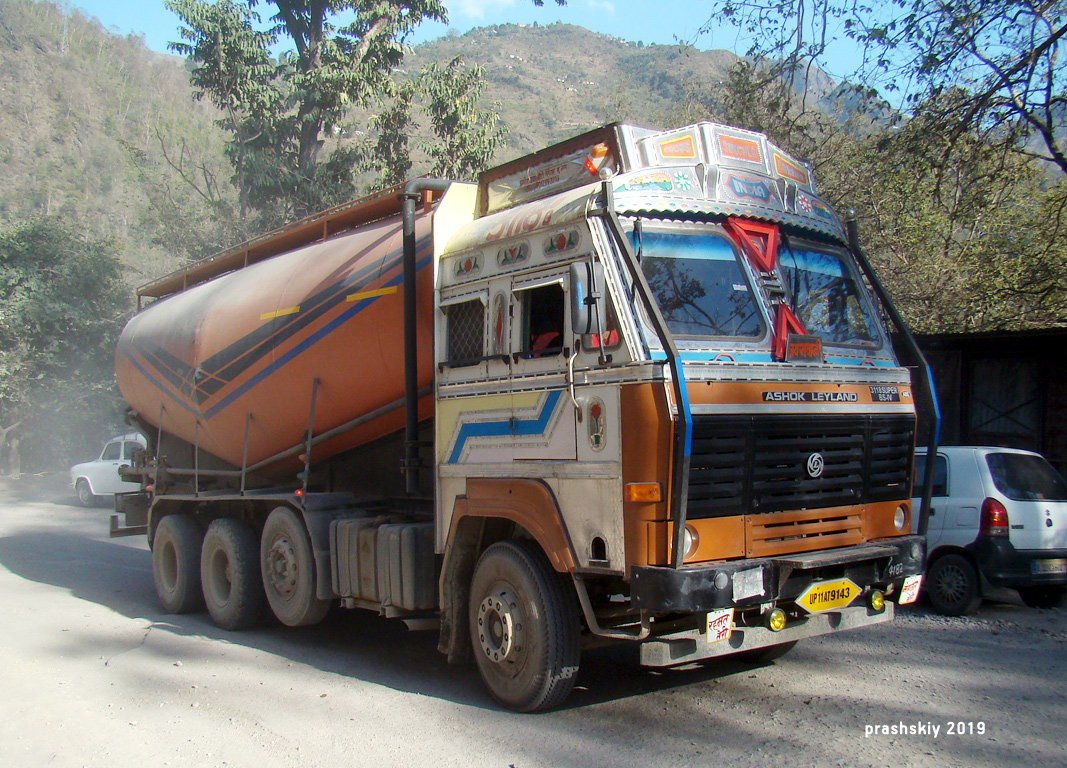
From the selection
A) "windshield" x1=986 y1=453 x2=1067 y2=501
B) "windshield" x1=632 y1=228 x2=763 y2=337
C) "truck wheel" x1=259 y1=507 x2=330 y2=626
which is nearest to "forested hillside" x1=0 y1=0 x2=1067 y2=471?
"windshield" x1=986 y1=453 x2=1067 y2=501

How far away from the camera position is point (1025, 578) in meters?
7.93

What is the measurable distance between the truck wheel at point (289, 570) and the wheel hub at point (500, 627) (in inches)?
93.0

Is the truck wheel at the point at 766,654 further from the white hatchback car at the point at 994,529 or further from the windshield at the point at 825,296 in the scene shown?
the windshield at the point at 825,296

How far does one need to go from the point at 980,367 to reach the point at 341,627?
9883mm

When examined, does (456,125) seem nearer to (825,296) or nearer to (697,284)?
(825,296)

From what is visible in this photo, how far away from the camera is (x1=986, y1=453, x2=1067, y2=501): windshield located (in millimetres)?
8218

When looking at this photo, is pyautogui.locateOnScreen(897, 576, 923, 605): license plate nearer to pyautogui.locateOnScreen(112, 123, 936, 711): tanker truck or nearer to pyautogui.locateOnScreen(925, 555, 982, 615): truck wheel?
pyautogui.locateOnScreen(112, 123, 936, 711): tanker truck

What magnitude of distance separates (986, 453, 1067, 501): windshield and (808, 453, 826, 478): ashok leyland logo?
13.1ft

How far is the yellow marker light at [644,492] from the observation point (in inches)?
181

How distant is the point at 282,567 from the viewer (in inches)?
316

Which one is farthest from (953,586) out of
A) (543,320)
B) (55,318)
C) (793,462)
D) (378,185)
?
(55,318)

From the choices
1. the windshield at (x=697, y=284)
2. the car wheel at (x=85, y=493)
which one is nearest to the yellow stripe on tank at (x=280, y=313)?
the windshield at (x=697, y=284)

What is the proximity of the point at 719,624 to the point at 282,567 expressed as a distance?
4630mm

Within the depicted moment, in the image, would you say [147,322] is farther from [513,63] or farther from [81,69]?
[513,63]
